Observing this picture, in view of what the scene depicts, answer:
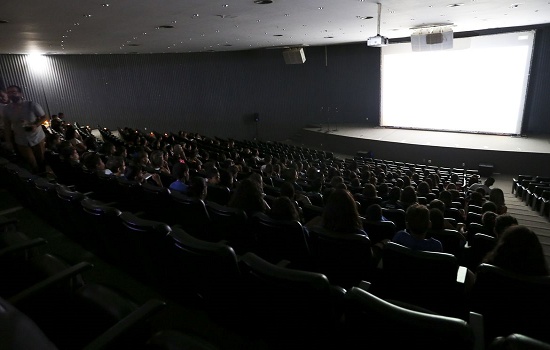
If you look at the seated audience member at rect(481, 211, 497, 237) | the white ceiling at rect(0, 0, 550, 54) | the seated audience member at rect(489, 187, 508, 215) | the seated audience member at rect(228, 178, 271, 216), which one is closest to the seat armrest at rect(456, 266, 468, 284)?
the seated audience member at rect(481, 211, 497, 237)

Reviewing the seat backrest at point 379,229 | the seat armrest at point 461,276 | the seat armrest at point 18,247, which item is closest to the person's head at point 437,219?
the seat backrest at point 379,229

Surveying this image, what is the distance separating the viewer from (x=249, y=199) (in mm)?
3490

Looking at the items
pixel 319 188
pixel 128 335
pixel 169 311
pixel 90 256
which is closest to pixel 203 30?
pixel 319 188

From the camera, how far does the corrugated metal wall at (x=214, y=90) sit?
15992 millimetres

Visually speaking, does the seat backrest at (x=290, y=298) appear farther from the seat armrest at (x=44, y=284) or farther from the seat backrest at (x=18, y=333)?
the seat backrest at (x=18, y=333)

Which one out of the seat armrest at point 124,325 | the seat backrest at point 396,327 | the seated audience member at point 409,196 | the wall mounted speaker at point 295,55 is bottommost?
the seated audience member at point 409,196

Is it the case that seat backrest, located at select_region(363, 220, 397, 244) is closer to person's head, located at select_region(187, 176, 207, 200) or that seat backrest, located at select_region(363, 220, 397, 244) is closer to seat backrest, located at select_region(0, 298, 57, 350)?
person's head, located at select_region(187, 176, 207, 200)

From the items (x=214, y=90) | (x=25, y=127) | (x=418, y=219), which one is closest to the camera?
(x=418, y=219)

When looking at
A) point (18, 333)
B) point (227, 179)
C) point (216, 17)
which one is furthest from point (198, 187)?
point (216, 17)

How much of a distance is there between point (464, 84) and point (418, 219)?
15.5 meters

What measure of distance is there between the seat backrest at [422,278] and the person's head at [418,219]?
619 mm

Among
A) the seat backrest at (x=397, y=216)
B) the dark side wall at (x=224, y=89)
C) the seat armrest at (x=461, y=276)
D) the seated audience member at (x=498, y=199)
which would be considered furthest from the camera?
the dark side wall at (x=224, y=89)

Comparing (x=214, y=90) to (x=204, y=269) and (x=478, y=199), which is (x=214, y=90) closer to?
(x=478, y=199)

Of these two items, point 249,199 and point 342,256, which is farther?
point 249,199
